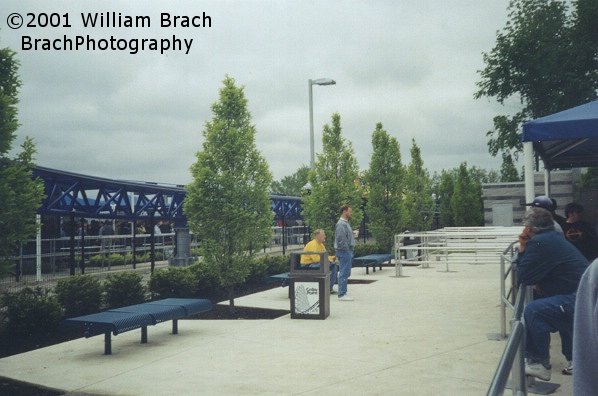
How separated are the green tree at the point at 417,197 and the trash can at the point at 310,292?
1656 cm

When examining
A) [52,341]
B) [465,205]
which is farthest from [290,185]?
[52,341]

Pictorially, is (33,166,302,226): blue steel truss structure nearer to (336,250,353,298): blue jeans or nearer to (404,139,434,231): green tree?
(404,139,434,231): green tree

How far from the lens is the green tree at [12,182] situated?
8539 millimetres

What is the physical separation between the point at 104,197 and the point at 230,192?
1597 centimetres

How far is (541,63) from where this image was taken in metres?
35.1

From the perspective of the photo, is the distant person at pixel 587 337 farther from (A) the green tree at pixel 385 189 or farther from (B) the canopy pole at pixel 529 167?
(A) the green tree at pixel 385 189

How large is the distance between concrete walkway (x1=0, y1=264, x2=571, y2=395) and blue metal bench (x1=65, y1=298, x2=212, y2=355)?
0.38 meters

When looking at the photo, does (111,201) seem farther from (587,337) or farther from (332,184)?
(587,337)

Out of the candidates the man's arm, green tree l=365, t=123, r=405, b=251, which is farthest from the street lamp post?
the man's arm

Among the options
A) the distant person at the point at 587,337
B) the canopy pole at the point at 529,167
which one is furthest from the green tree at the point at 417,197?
the distant person at the point at 587,337

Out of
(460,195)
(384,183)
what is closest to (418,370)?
(384,183)

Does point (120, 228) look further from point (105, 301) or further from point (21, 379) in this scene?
point (21, 379)

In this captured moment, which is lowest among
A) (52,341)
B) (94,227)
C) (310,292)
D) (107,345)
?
(52,341)

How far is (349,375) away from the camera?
638 centimetres
